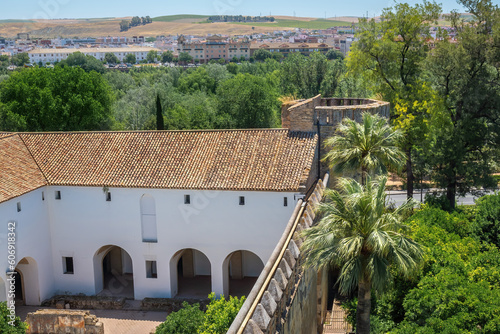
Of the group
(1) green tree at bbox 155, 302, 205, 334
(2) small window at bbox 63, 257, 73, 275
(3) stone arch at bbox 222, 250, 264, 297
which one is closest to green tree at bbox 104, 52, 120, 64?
(2) small window at bbox 63, 257, 73, 275

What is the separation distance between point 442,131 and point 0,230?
88.0 feet

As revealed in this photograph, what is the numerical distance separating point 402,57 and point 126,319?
82.2 ft

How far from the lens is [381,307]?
20.7m

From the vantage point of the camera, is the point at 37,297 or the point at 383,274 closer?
the point at 383,274

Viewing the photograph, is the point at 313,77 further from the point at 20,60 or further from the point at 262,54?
the point at 262,54

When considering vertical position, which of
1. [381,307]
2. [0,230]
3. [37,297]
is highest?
[0,230]

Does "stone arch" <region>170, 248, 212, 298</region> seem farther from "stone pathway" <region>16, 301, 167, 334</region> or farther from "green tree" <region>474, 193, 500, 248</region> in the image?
"green tree" <region>474, 193, 500, 248</region>

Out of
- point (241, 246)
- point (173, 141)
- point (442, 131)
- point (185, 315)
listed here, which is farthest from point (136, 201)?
point (442, 131)

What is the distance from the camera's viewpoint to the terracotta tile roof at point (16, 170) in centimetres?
2398

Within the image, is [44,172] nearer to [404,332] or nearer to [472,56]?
[404,332]

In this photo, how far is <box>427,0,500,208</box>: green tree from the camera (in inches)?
1289

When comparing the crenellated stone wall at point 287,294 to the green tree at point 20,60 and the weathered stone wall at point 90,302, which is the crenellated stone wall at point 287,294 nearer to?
the weathered stone wall at point 90,302

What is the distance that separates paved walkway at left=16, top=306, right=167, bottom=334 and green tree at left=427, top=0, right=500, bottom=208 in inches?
839

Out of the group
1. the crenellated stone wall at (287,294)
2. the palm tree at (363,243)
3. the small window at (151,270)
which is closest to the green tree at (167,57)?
the small window at (151,270)
